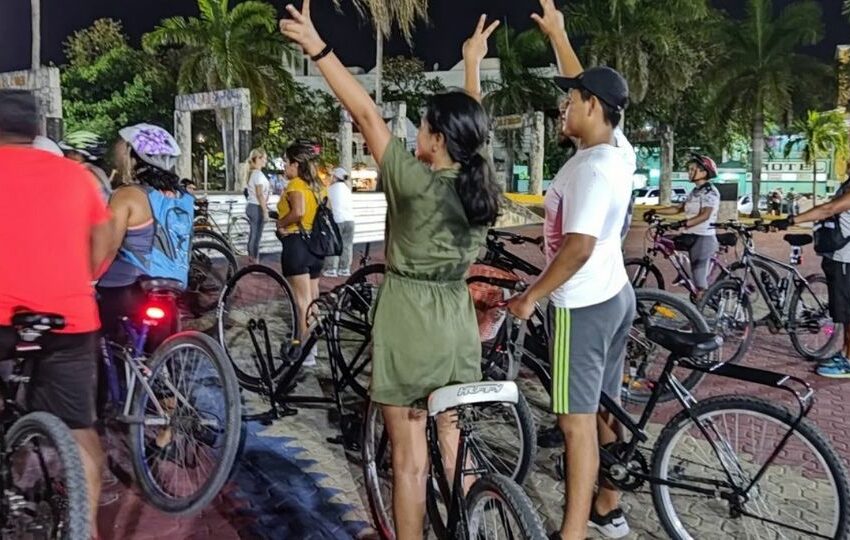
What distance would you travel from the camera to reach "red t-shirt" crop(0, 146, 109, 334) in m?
A: 2.71

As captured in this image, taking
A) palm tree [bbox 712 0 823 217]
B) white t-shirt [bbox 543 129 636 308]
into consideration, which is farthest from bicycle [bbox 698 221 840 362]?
palm tree [bbox 712 0 823 217]

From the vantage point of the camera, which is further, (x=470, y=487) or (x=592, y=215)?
(x=592, y=215)

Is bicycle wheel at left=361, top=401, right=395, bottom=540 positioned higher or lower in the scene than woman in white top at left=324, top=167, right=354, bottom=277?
lower

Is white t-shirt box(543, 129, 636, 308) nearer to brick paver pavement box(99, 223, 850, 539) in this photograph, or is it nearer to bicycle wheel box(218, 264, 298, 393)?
brick paver pavement box(99, 223, 850, 539)

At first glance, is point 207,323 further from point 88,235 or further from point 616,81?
point 616,81

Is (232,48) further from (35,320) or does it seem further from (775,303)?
(35,320)

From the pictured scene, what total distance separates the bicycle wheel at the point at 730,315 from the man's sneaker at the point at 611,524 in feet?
11.1

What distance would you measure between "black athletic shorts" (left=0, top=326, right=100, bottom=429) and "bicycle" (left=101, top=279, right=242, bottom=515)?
2.51ft

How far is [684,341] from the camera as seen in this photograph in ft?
10.7

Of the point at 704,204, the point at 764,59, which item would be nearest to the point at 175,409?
the point at 704,204

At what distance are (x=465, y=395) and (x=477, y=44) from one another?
188cm

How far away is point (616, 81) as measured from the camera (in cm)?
307

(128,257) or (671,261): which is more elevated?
(128,257)

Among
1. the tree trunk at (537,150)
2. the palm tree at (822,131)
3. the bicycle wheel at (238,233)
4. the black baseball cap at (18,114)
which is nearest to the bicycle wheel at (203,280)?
the black baseball cap at (18,114)
